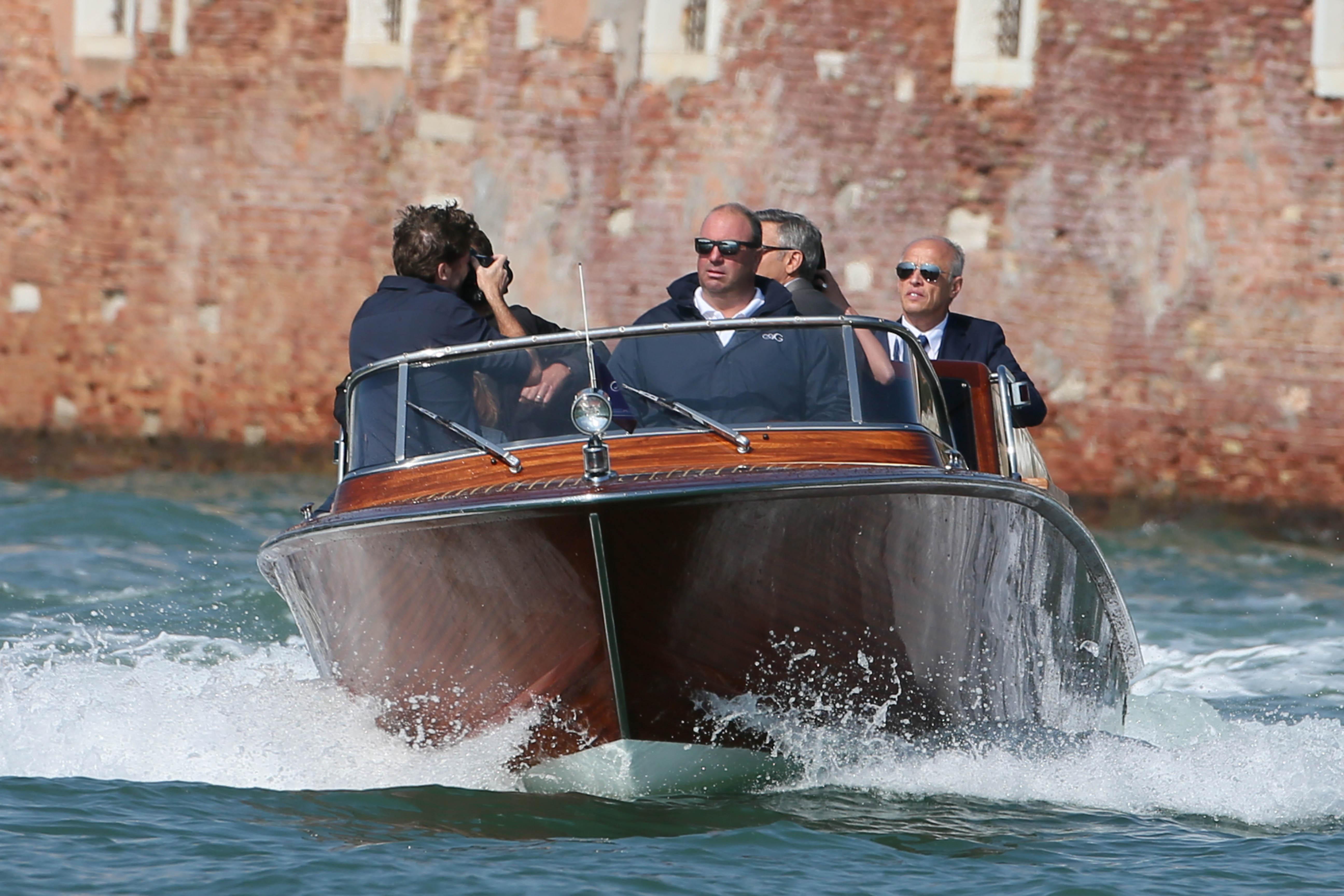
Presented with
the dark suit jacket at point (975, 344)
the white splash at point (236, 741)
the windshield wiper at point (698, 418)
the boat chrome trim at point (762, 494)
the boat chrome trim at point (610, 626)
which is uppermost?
the dark suit jacket at point (975, 344)

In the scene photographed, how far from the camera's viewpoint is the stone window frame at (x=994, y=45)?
13.2 meters

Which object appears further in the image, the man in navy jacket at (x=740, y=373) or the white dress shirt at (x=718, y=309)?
the white dress shirt at (x=718, y=309)

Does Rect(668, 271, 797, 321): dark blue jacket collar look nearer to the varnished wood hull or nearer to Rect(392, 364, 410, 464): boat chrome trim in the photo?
the varnished wood hull

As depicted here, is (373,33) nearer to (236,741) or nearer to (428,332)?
(428,332)

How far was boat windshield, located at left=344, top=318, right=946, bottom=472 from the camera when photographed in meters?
5.00

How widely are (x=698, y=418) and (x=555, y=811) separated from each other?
1120mm

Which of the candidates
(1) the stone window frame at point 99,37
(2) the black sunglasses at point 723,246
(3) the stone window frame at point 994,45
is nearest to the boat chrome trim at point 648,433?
(2) the black sunglasses at point 723,246

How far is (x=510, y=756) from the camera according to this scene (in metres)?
5.01

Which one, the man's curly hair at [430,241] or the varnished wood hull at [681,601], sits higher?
the man's curly hair at [430,241]

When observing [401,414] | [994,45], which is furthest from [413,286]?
[994,45]

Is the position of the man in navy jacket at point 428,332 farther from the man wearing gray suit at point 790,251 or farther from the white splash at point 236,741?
the man wearing gray suit at point 790,251

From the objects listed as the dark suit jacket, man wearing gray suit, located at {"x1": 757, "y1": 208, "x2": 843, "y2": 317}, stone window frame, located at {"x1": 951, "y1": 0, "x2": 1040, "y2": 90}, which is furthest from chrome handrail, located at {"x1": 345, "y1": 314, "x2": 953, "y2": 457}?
stone window frame, located at {"x1": 951, "y1": 0, "x2": 1040, "y2": 90}

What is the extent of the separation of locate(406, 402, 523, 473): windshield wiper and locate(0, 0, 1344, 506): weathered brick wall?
8422 mm

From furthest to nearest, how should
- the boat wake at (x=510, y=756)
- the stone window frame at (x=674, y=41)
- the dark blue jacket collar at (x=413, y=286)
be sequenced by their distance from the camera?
the stone window frame at (x=674, y=41), the dark blue jacket collar at (x=413, y=286), the boat wake at (x=510, y=756)
